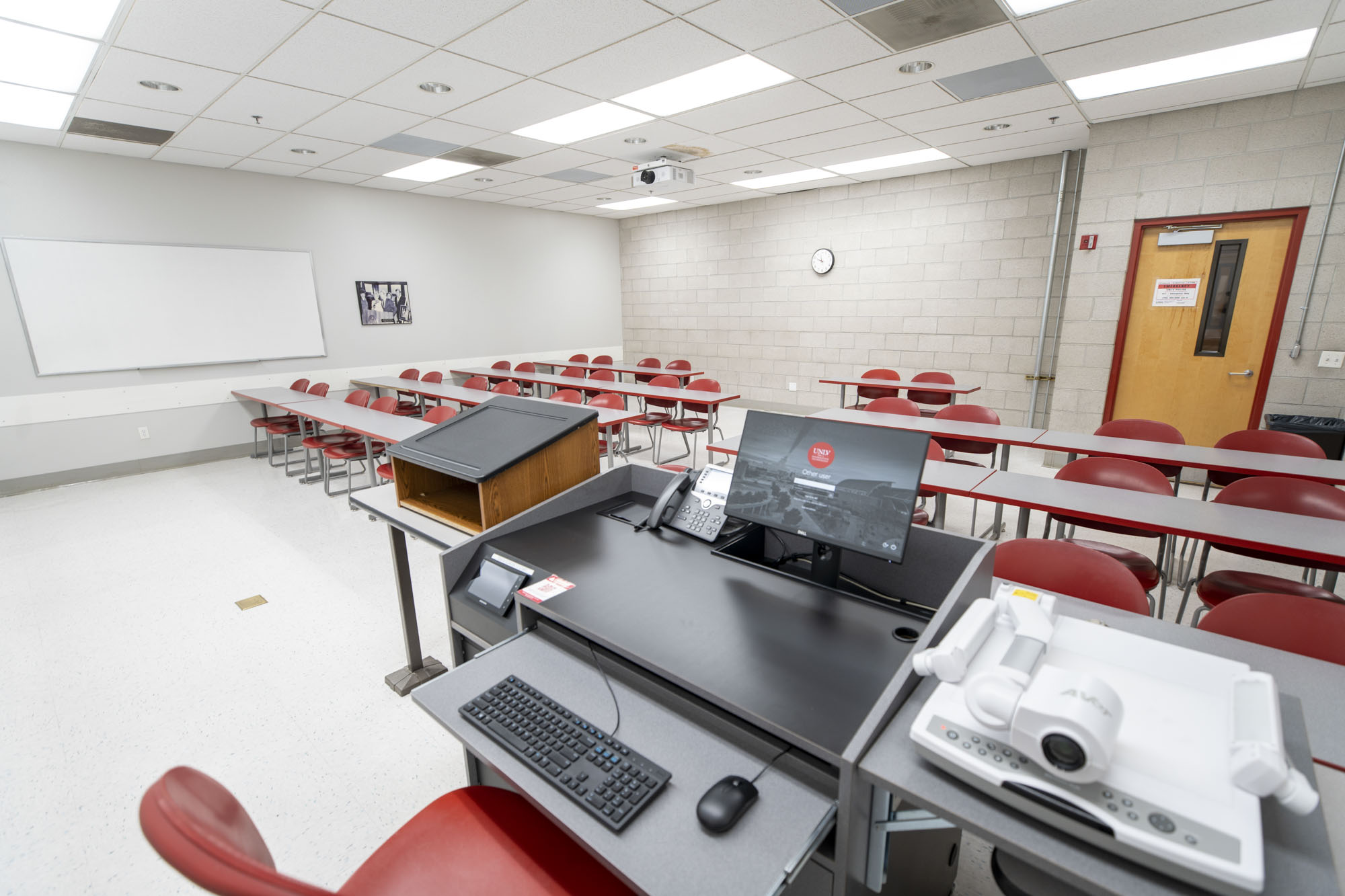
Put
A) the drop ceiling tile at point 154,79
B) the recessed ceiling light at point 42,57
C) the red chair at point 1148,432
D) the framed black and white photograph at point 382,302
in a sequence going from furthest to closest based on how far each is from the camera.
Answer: the framed black and white photograph at point 382,302 < the red chair at point 1148,432 < the drop ceiling tile at point 154,79 < the recessed ceiling light at point 42,57

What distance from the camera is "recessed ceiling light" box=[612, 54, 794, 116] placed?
134 inches

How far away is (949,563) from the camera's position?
1342mm

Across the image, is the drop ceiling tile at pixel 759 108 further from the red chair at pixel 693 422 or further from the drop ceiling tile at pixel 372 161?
the drop ceiling tile at pixel 372 161

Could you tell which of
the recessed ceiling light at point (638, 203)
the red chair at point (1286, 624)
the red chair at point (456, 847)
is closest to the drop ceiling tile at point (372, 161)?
the recessed ceiling light at point (638, 203)

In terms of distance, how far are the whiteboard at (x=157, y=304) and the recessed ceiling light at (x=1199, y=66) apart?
7058mm

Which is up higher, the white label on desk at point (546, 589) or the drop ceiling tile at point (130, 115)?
the drop ceiling tile at point (130, 115)

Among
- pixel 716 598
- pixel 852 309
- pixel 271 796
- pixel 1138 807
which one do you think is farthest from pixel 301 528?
pixel 852 309

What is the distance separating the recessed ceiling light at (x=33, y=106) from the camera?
→ 3.50 m

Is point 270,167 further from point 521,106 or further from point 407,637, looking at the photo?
point 407,637

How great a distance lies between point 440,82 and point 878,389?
4.55 m

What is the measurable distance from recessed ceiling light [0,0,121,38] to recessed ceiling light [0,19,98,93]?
0.09 m

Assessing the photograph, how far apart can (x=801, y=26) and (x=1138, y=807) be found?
3.40 metres

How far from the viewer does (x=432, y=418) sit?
13.4ft

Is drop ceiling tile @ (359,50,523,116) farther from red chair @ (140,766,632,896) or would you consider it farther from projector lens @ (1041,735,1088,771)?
projector lens @ (1041,735,1088,771)
